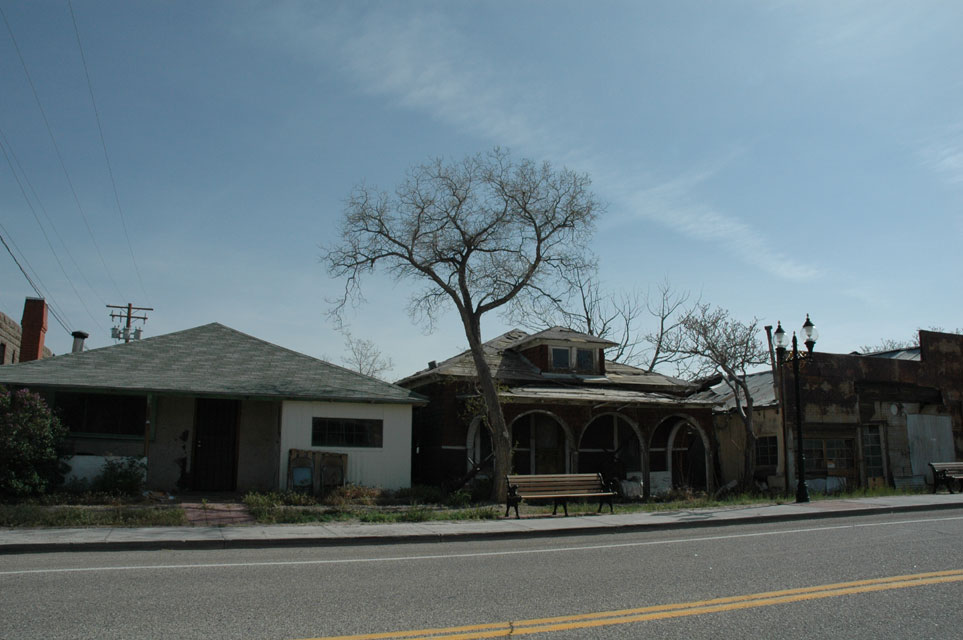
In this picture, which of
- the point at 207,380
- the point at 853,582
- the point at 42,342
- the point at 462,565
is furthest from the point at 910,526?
the point at 42,342

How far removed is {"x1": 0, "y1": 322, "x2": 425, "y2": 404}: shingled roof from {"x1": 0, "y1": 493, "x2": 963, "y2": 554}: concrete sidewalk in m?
6.26

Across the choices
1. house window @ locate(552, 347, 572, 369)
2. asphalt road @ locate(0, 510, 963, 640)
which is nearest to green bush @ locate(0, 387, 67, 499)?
asphalt road @ locate(0, 510, 963, 640)

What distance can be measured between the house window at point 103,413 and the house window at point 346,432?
4.35 meters

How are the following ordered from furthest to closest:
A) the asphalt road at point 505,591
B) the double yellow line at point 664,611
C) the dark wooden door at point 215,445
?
the dark wooden door at point 215,445
the asphalt road at point 505,591
the double yellow line at point 664,611

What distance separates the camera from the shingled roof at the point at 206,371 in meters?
18.0

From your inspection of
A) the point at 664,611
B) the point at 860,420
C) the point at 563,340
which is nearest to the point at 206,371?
the point at 563,340

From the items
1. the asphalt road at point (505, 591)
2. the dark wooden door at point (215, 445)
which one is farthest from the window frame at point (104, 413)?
the asphalt road at point (505, 591)

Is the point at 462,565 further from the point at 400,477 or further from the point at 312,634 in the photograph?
the point at 400,477

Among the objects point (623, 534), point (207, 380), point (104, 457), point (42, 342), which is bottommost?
point (623, 534)

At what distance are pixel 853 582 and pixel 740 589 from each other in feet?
4.32

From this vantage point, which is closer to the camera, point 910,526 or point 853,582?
point 853,582

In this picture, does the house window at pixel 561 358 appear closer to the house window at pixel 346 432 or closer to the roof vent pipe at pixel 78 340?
the house window at pixel 346 432

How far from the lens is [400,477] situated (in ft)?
66.7

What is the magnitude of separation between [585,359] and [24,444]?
17.1m
